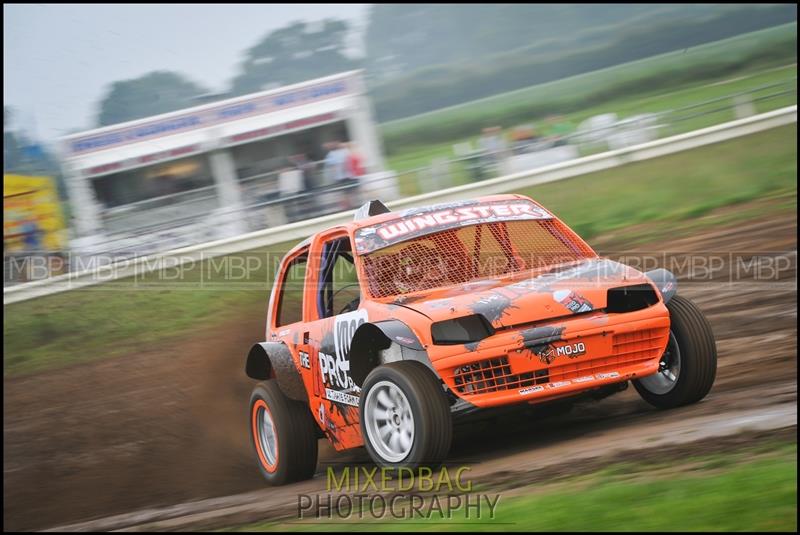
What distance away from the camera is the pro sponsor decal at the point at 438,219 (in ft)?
20.2

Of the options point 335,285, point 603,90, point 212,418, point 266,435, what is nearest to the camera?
point 335,285

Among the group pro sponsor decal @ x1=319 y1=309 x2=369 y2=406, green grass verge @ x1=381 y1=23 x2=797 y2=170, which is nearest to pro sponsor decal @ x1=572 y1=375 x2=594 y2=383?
pro sponsor decal @ x1=319 y1=309 x2=369 y2=406

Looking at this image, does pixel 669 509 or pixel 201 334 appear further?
pixel 201 334

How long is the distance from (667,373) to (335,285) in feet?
7.12

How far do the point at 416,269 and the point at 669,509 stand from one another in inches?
109

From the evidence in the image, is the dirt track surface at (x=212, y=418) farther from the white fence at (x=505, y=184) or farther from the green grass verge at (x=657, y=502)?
the white fence at (x=505, y=184)

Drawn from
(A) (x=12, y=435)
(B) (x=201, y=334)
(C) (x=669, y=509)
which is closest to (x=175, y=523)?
(C) (x=669, y=509)

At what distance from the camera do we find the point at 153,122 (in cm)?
1714

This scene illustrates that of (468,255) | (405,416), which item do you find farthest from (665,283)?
Result: (405,416)

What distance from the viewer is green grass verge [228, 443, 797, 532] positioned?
3.36m

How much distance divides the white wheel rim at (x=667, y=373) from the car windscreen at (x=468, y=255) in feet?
2.74

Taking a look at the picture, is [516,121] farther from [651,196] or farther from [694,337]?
[694,337]

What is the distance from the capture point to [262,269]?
51.2ft

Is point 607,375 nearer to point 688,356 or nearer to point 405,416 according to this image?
point 688,356
